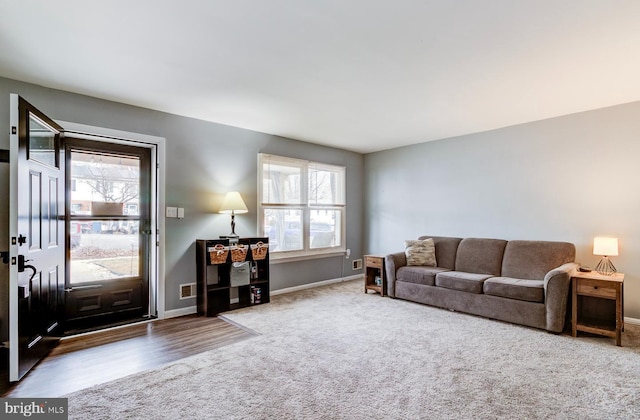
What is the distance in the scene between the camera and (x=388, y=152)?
5.98 m

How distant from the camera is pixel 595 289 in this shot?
124 inches

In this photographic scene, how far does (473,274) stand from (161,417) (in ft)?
12.2

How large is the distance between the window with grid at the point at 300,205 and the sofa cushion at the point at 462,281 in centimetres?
210

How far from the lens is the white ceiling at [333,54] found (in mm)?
1988

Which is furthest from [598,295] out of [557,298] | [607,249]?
[607,249]

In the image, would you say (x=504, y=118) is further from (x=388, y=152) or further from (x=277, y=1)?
(x=277, y=1)

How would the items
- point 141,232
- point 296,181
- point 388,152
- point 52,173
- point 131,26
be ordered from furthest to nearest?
point 388,152 → point 296,181 → point 141,232 → point 52,173 → point 131,26

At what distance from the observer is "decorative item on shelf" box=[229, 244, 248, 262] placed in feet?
13.4

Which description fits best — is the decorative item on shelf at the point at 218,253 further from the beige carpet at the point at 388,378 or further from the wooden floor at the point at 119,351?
the beige carpet at the point at 388,378

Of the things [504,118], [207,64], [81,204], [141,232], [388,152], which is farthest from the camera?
[388,152]

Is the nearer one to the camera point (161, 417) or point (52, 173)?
point (161, 417)

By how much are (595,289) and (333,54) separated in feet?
11.0

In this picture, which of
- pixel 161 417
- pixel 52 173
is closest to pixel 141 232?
pixel 52 173

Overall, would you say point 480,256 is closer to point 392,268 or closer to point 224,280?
point 392,268
